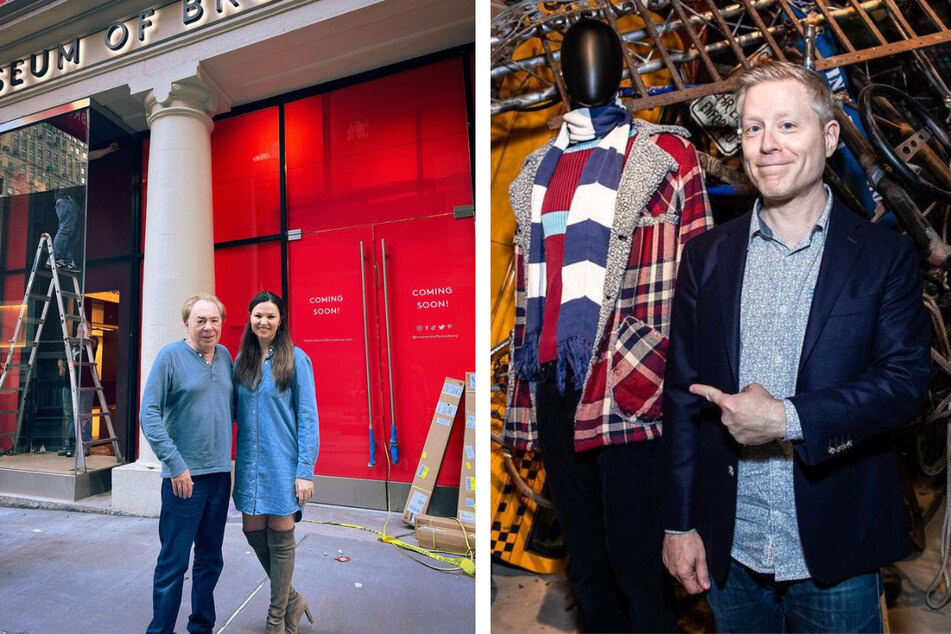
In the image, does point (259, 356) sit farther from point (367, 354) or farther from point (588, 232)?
point (588, 232)

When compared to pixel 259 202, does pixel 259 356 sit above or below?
below

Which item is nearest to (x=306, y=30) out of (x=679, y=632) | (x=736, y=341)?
(x=736, y=341)

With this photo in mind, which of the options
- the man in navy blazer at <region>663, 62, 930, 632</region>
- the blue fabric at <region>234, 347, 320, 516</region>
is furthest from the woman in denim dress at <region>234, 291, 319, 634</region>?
the man in navy blazer at <region>663, 62, 930, 632</region>

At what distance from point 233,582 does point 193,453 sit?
0.45m

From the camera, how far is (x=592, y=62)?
1116 millimetres

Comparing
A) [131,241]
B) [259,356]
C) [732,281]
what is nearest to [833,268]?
[732,281]

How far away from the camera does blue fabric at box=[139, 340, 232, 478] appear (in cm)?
161

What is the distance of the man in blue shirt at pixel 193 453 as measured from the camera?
1.61m

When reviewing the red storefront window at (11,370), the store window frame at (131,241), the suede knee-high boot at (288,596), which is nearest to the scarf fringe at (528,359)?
the suede knee-high boot at (288,596)

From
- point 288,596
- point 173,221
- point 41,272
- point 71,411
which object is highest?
point 173,221

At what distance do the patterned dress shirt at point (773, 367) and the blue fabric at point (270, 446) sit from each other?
4.13ft

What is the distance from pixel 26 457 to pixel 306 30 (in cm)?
207

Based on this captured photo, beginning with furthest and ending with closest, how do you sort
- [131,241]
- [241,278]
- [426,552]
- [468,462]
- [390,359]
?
[468,462] → [390,359] → [131,241] → [426,552] → [241,278]

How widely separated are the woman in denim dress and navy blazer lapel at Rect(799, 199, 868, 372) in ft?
4.55
